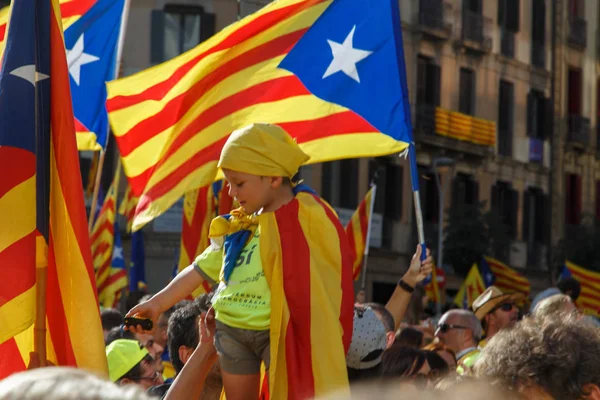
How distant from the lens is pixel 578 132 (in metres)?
40.0

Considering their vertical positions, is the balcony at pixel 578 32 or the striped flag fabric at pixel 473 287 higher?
the balcony at pixel 578 32

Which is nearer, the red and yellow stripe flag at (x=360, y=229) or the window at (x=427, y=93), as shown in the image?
the red and yellow stripe flag at (x=360, y=229)

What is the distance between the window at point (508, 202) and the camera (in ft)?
121

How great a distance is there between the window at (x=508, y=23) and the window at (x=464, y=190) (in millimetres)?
3945

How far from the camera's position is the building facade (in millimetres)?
27891

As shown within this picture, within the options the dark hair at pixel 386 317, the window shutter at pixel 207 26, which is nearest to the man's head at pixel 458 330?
the dark hair at pixel 386 317

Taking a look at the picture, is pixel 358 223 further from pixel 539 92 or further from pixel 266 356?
pixel 539 92

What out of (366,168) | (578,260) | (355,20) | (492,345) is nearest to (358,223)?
(355,20)

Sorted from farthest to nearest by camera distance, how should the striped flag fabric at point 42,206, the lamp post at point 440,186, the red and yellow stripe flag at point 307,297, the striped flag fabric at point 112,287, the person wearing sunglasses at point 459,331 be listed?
1. the lamp post at point 440,186
2. the striped flag fabric at point 112,287
3. the person wearing sunglasses at point 459,331
4. the striped flag fabric at point 42,206
5. the red and yellow stripe flag at point 307,297

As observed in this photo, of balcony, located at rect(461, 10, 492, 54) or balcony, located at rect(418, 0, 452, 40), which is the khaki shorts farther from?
balcony, located at rect(461, 10, 492, 54)

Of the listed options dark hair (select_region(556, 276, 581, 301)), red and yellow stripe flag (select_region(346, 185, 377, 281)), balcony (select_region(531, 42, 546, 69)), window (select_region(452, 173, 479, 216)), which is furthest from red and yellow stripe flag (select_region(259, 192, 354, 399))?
balcony (select_region(531, 42, 546, 69))

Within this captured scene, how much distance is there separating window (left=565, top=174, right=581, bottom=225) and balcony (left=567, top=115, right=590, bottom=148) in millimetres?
1166

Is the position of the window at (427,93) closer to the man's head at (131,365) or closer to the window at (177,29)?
the window at (177,29)

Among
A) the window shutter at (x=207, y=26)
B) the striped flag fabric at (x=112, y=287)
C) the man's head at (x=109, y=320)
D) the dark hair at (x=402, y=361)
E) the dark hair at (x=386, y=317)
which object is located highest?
the window shutter at (x=207, y=26)
